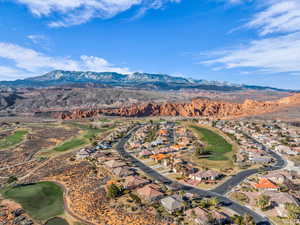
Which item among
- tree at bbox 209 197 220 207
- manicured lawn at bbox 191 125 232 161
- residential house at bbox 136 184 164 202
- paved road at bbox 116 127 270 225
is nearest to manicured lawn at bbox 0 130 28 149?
paved road at bbox 116 127 270 225

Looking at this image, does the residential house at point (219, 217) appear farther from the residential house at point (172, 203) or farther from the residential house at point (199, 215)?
the residential house at point (172, 203)

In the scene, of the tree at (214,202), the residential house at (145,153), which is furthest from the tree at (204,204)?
the residential house at (145,153)

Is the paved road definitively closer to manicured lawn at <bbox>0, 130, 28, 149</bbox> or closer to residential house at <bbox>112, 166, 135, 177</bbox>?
residential house at <bbox>112, 166, 135, 177</bbox>

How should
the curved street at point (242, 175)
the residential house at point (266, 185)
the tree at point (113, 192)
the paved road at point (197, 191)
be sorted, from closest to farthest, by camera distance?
the paved road at point (197, 191)
the tree at point (113, 192)
the residential house at point (266, 185)
the curved street at point (242, 175)

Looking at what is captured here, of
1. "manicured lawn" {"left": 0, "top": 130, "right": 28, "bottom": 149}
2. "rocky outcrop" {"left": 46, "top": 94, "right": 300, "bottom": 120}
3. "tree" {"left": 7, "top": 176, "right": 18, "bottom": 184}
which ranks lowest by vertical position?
"tree" {"left": 7, "top": 176, "right": 18, "bottom": 184}

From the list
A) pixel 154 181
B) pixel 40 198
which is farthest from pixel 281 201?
pixel 40 198

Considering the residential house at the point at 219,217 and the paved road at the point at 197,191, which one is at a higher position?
the residential house at the point at 219,217
